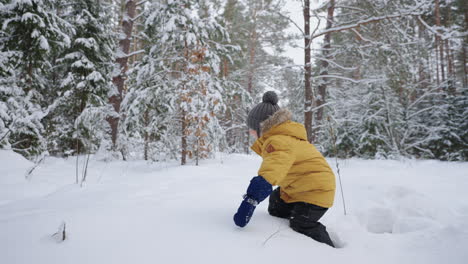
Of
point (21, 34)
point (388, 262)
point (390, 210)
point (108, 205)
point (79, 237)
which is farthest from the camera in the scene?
point (21, 34)

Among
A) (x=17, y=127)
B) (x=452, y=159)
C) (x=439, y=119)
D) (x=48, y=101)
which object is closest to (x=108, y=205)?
(x=17, y=127)

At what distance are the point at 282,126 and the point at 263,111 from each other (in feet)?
0.93

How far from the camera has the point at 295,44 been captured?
610 cm

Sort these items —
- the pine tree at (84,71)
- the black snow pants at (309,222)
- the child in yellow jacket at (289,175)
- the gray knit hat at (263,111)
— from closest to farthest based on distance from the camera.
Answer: the child in yellow jacket at (289,175) < the black snow pants at (309,222) < the gray knit hat at (263,111) < the pine tree at (84,71)

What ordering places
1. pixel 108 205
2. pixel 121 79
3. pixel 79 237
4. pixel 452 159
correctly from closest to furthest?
pixel 79 237 < pixel 108 205 < pixel 121 79 < pixel 452 159

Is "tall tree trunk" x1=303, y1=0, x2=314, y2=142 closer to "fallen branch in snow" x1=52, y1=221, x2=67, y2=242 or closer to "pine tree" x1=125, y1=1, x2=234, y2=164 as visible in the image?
"pine tree" x1=125, y1=1, x2=234, y2=164

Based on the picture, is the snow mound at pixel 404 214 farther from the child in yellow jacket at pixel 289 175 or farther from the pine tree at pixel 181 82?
the pine tree at pixel 181 82

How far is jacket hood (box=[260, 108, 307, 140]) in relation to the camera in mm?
1935

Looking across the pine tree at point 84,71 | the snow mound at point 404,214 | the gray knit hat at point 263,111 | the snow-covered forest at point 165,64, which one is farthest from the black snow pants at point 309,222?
the pine tree at point 84,71

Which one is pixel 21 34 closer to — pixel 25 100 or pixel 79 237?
pixel 25 100

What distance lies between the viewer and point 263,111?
84.9 inches

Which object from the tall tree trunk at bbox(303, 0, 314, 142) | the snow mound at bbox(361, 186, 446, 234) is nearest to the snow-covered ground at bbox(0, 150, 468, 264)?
the snow mound at bbox(361, 186, 446, 234)

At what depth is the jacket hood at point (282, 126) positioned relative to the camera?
193cm

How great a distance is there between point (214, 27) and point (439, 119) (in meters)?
11.1
